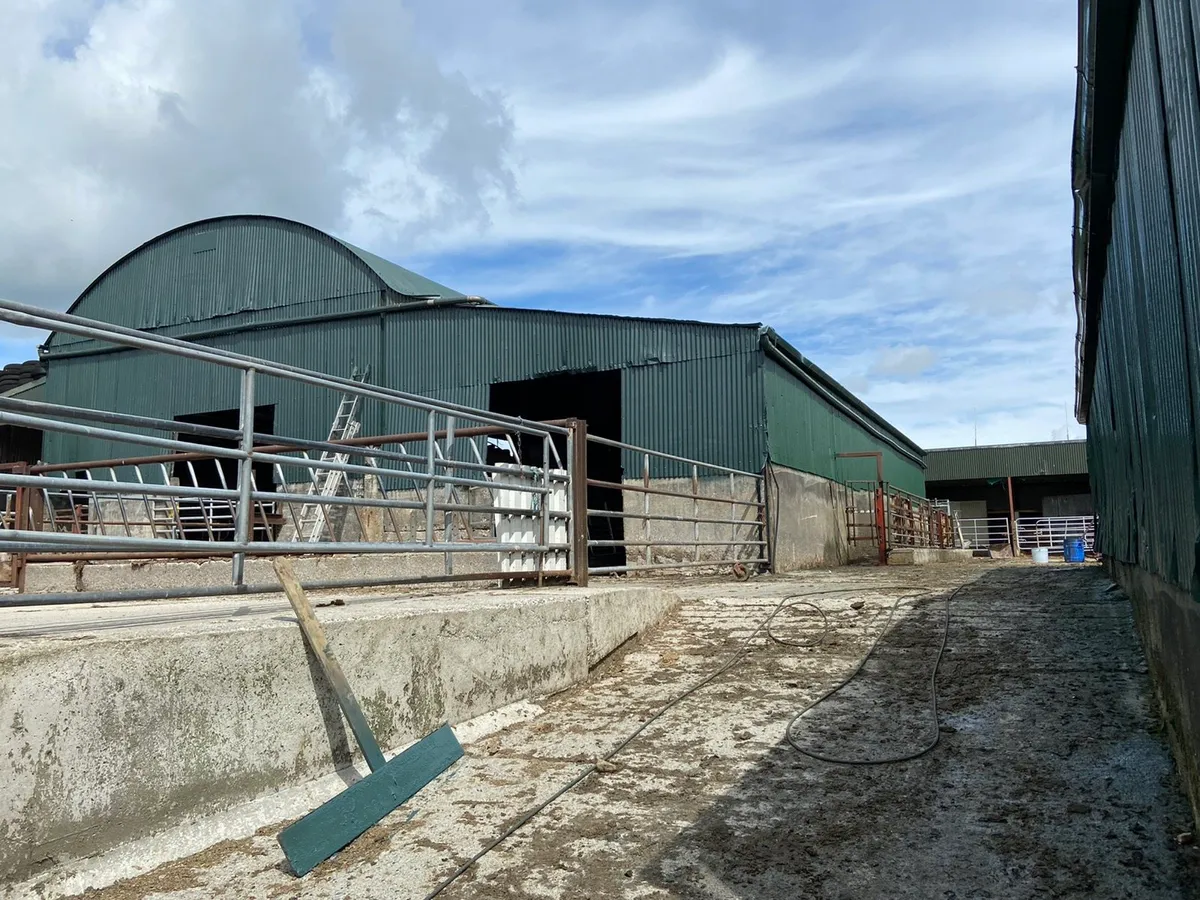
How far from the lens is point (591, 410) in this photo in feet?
70.9

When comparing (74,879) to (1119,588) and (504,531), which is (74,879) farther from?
(1119,588)

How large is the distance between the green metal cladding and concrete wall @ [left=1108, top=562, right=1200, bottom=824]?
12cm

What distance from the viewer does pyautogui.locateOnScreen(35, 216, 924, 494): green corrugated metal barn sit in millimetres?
15070

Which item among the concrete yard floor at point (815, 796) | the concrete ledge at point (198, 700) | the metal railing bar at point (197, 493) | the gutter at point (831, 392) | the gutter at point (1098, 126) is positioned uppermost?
the gutter at point (831, 392)

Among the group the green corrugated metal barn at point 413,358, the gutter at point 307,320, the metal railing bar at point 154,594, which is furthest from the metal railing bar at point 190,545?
the gutter at point 307,320

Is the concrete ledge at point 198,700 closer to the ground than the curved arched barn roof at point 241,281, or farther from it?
closer to the ground

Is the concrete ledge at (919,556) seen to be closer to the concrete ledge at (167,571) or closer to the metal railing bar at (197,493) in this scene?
the concrete ledge at (167,571)

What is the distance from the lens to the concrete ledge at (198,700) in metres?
2.68

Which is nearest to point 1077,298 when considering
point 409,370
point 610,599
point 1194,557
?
point 610,599

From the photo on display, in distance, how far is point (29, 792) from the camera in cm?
264

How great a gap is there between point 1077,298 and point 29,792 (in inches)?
371

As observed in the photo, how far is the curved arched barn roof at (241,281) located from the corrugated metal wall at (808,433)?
6.74 metres

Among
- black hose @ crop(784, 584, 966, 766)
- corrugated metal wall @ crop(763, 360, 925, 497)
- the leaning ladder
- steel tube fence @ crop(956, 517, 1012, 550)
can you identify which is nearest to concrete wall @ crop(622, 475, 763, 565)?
corrugated metal wall @ crop(763, 360, 925, 497)

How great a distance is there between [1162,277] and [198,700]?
399 cm
